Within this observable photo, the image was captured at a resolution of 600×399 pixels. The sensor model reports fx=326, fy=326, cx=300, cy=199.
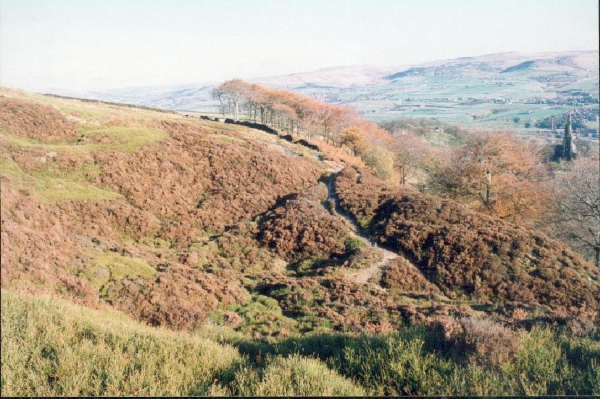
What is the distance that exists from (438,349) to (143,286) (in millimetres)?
10596

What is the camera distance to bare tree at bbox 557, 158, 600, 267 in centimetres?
2950

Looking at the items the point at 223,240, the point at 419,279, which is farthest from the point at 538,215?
the point at 223,240

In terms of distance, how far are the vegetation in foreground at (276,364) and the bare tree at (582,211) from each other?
1194 inches

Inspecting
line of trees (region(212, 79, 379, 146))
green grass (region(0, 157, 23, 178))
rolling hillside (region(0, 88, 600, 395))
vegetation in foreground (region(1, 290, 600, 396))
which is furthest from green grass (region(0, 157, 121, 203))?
line of trees (region(212, 79, 379, 146))

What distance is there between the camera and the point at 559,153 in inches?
4085

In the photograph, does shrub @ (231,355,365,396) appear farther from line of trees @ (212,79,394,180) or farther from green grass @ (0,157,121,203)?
line of trees @ (212,79,394,180)

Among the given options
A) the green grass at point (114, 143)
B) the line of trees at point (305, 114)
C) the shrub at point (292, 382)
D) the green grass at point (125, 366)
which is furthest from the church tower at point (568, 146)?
the green grass at point (125, 366)

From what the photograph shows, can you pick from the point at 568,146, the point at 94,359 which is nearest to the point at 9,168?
the point at 94,359

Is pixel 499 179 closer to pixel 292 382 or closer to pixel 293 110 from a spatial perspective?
pixel 292 382

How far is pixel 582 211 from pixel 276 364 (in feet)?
120

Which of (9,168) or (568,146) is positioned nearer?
(9,168)

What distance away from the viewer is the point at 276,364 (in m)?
5.80

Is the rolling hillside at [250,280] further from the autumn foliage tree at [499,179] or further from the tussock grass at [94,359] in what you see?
the autumn foliage tree at [499,179]

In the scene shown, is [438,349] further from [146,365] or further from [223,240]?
[223,240]
